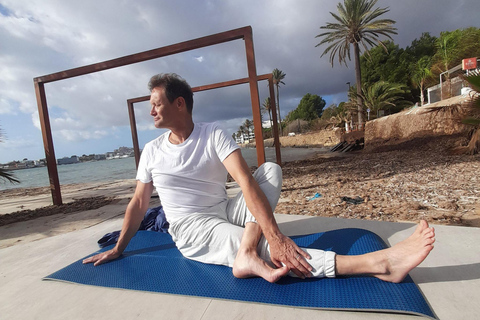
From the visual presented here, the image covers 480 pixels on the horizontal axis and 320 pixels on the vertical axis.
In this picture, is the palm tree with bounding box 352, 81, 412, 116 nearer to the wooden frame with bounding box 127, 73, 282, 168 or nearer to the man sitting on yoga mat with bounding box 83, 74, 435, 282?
the wooden frame with bounding box 127, 73, 282, 168

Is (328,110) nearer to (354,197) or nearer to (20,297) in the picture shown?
(354,197)

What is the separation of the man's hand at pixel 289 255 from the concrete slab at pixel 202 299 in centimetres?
18

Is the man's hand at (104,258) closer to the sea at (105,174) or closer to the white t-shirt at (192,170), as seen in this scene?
the white t-shirt at (192,170)

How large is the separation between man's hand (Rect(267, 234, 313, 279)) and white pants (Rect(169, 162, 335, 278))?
9cm

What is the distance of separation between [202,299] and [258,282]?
0.30 meters

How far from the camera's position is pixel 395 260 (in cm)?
113

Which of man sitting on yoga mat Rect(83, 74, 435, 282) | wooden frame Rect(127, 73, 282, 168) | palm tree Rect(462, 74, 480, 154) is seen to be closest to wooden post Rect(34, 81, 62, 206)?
wooden frame Rect(127, 73, 282, 168)

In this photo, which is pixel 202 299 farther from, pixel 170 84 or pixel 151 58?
pixel 151 58

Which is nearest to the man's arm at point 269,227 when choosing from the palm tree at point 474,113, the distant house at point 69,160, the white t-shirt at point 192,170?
the white t-shirt at point 192,170

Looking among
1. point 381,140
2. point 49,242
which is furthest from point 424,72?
point 49,242

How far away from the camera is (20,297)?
4.92 feet

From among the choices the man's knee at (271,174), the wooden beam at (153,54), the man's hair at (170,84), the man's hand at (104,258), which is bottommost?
the man's hand at (104,258)

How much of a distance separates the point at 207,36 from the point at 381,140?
11524mm

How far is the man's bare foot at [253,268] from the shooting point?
1.20 meters
